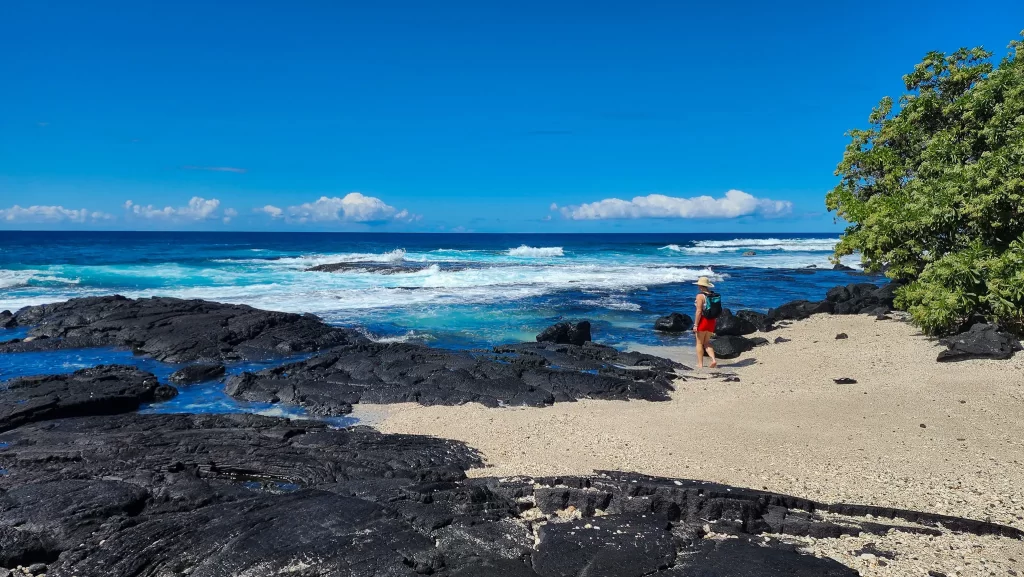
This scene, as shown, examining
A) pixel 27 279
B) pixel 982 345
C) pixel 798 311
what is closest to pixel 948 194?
pixel 982 345

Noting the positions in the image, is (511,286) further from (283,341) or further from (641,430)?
(641,430)

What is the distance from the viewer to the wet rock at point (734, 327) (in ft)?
46.3

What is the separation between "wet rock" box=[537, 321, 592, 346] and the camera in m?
13.2

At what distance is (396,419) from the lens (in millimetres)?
7840

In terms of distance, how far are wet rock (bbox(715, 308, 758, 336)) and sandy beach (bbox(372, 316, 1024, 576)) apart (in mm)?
3644

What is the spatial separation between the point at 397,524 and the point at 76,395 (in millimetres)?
6213

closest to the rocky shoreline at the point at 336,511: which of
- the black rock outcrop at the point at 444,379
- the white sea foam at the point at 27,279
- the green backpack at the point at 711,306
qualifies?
the black rock outcrop at the point at 444,379

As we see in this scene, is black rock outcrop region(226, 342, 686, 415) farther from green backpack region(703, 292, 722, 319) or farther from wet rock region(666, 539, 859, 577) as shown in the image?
wet rock region(666, 539, 859, 577)

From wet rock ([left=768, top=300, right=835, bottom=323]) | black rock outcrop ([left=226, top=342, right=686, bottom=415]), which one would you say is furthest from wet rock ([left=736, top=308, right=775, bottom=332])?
black rock outcrop ([left=226, top=342, right=686, bottom=415])

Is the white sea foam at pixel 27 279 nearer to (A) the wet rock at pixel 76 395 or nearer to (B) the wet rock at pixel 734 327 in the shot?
(A) the wet rock at pixel 76 395

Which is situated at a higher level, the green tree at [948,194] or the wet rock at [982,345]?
the green tree at [948,194]

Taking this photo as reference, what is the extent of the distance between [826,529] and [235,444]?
540 centimetres

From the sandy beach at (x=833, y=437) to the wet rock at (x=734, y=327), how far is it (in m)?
3.64

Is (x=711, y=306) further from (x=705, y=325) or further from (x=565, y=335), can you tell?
(x=565, y=335)
